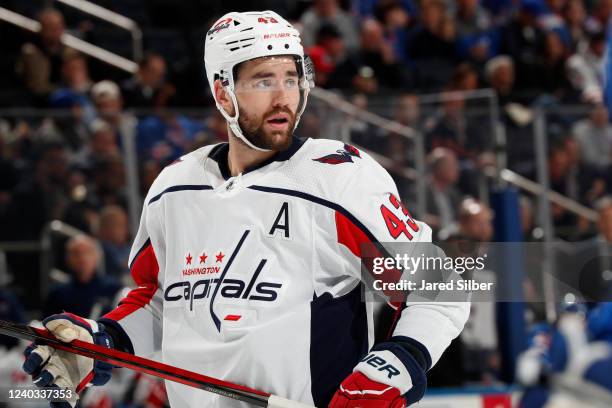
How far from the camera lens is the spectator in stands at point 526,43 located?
8.25 metres

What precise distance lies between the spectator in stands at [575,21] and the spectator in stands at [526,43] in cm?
33

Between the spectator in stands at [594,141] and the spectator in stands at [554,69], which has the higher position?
the spectator in stands at [554,69]

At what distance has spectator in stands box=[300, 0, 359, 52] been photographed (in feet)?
25.2

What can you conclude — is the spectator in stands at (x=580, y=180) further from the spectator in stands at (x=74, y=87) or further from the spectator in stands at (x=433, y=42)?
the spectator in stands at (x=433, y=42)

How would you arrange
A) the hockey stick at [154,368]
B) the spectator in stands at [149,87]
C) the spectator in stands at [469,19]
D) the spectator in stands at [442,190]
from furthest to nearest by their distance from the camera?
the spectator in stands at [469,19]
the spectator in stands at [149,87]
the spectator in stands at [442,190]
the hockey stick at [154,368]

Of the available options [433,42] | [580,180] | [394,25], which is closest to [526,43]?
[433,42]

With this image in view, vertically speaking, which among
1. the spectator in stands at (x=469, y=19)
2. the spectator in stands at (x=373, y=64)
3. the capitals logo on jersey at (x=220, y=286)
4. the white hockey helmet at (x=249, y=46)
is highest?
the spectator in stands at (x=469, y=19)

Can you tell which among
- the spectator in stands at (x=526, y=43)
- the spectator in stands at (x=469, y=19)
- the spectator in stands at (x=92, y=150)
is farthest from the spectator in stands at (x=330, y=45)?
the spectator in stands at (x=92, y=150)

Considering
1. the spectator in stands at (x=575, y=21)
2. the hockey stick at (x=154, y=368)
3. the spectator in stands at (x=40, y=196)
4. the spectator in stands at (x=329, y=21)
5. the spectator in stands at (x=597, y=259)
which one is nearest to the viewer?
the hockey stick at (x=154, y=368)

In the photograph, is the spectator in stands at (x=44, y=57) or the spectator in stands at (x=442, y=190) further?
the spectator in stands at (x=44, y=57)

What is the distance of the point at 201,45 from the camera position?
7.66 metres

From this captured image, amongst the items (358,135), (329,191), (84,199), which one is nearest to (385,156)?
(358,135)

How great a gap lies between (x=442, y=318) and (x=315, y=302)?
11.5 inches

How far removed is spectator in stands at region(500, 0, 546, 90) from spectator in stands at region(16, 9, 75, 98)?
11.0 feet
